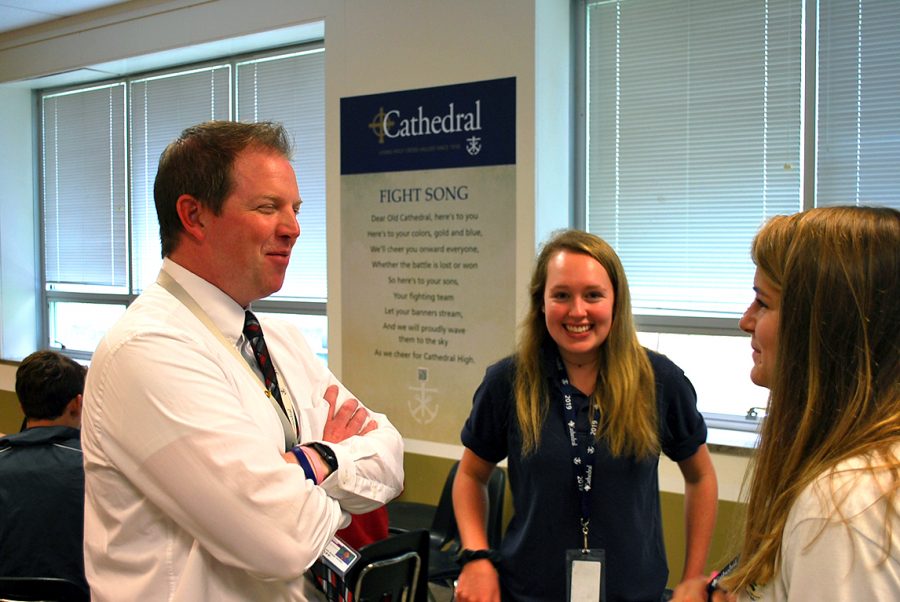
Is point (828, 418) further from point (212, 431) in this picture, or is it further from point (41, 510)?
point (41, 510)

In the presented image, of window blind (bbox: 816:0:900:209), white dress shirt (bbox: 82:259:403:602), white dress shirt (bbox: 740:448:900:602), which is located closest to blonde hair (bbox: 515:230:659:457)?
white dress shirt (bbox: 82:259:403:602)

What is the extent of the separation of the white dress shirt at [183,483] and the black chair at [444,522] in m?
Answer: 1.65

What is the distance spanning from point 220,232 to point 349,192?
2.60 m

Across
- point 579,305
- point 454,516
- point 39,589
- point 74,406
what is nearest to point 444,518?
point 454,516

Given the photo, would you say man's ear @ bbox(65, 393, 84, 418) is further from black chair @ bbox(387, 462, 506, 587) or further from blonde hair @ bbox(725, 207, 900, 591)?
blonde hair @ bbox(725, 207, 900, 591)

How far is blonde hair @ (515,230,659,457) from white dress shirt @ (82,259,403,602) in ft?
2.16

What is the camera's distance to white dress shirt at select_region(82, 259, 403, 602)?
1.25 m

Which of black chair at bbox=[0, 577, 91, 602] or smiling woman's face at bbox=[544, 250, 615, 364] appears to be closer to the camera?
smiling woman's face at bbox=[544, 250, 615, 364]

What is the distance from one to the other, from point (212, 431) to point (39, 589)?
1.27 metres

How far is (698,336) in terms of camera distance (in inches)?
137

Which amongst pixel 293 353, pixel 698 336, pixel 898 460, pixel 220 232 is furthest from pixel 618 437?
pixel 698 336

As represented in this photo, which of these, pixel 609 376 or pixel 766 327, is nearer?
pixel 766 327

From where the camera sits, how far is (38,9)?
17.1ft

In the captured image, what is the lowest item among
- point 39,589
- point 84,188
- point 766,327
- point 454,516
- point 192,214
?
point 454,516
